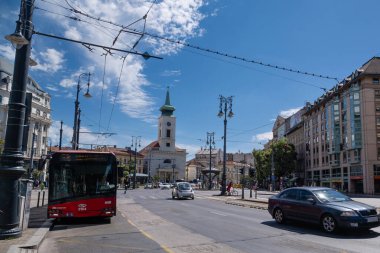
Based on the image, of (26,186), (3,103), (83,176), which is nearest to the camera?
(26,186)

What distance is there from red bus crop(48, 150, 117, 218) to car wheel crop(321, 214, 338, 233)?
7853mm

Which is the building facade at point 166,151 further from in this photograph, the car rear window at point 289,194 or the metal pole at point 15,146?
the metal pole at point 15,146

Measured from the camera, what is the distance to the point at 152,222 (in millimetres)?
15508

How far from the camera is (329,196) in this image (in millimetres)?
13148

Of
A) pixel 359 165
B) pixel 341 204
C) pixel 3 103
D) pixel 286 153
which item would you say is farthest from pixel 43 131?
pixel 341 204

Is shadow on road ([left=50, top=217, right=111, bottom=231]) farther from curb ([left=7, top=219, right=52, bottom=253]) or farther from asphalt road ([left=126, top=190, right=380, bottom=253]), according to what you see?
curb ([left=7, top=219, right=52, bottom=253])

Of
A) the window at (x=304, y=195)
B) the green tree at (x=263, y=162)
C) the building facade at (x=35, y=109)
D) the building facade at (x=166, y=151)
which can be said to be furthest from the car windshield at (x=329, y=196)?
the building facade at (x=166, y=151)

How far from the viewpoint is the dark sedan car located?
11.6 meters

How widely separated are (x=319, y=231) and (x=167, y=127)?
115 meters

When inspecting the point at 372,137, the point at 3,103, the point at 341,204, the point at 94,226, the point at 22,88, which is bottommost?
the point at 94,226

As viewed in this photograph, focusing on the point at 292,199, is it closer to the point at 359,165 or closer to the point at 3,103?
the point at 359,165

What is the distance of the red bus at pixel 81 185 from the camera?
14492 millimetres

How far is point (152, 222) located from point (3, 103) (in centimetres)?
6369

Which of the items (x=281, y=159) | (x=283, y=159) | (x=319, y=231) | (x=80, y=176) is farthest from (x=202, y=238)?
(x=283, y=159)
